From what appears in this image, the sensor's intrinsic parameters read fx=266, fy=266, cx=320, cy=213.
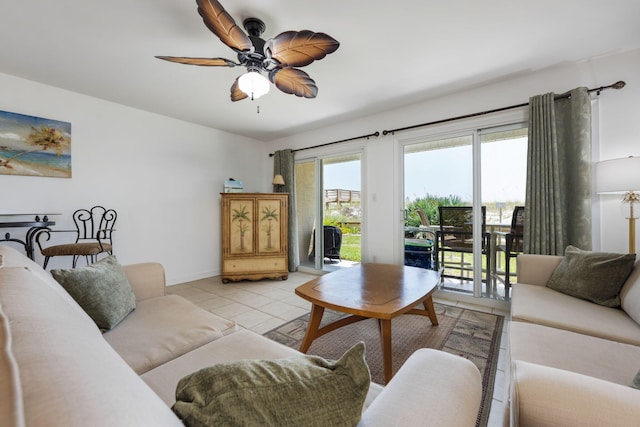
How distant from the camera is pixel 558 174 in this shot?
7.66ft

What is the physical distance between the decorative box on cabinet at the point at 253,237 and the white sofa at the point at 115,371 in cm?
254

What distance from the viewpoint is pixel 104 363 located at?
424mm

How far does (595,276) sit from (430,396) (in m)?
1.79

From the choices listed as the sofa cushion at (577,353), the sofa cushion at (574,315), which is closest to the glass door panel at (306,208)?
the sofa cushion at (574,315)

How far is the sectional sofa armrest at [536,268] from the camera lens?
2.01m

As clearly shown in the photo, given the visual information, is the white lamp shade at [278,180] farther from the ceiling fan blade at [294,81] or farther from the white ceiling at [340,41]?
the ceiling fan blade at [294,81]

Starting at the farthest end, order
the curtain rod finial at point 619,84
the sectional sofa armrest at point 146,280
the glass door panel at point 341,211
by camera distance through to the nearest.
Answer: the glass door panel at point 341,211 → the curtain rod finial at point 619,84 → the sectional sofa armrest at point 146,280

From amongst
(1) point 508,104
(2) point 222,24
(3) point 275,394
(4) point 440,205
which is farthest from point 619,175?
(2) point 222,24

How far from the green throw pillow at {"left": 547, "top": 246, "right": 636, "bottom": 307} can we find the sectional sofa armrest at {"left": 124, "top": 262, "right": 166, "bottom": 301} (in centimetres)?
277

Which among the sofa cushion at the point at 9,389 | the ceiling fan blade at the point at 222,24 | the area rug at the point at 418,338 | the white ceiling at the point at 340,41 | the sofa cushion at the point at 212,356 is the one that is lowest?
the area rug at the point at 418,338

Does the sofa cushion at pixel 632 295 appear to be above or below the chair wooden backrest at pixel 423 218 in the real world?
below

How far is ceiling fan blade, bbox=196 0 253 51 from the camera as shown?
1.39m

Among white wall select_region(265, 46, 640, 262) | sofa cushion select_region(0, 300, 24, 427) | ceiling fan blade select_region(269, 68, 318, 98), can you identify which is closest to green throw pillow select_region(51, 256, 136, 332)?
sofa cushion select_region(0, 300, 24, 427)

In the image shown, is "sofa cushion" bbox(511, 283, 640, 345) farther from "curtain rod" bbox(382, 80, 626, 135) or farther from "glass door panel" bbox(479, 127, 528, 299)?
"curtain rod" bbox(382, 80, 626, 135)
